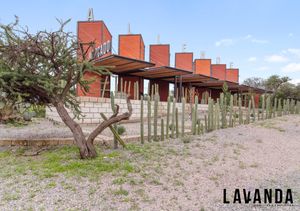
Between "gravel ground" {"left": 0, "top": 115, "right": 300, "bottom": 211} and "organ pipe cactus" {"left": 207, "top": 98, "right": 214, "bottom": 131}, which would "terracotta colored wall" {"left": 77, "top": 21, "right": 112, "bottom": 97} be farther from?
"gravel ground" {"left": 0, "top": 115, "right": 300, "bottom": 211}

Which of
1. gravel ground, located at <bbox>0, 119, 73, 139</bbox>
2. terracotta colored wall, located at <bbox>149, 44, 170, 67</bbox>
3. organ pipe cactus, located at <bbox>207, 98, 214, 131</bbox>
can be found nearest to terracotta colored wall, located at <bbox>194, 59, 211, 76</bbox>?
terracotta colored wall, located at <bbox>149, 44, 170, 67</bbox>

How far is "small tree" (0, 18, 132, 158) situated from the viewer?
4023mm

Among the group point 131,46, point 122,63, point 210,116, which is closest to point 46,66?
point 210,116

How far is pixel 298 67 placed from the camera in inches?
843

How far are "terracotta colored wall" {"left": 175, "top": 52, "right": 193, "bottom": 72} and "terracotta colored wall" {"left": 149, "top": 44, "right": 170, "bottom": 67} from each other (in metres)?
1.98

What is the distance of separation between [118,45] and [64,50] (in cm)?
1204

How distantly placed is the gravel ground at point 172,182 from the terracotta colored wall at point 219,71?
1781 centimetres

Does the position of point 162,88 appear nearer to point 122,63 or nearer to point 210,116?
point 122,63

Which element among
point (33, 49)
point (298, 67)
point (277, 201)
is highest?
point (298, 67)

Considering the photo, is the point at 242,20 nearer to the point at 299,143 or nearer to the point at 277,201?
the point at 299,143

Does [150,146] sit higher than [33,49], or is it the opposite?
[33,49]

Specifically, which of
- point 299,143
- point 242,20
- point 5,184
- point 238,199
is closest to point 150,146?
point 238,199


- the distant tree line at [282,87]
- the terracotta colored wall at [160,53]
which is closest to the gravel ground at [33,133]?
the terracotta colored wall at [160,53]

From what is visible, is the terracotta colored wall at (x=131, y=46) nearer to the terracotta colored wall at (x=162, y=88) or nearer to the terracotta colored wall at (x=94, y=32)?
the terracotta colored wall at (x=94, y=32)
